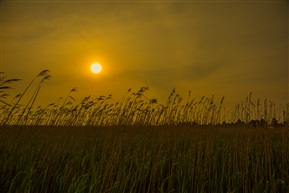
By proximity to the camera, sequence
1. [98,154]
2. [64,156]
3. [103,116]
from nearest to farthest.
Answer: [64,156], [98,154], [103,116]

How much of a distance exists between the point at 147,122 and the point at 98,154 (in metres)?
1.52

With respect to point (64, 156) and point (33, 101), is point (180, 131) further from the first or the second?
point (33, 101)

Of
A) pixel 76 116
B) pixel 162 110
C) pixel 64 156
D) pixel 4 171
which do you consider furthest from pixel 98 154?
pixel 76 116

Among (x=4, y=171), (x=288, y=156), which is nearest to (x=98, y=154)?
(x=4, y=171)

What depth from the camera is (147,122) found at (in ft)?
18.6

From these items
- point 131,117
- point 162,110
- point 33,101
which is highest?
point 162,110

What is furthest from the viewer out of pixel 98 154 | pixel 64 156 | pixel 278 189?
pixel 98 154

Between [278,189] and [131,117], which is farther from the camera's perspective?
[131,117]

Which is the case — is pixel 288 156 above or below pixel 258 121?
below

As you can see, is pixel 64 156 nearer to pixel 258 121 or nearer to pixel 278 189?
pixel 278 189

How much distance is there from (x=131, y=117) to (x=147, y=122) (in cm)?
65

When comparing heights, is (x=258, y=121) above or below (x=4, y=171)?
above

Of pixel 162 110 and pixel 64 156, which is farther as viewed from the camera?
pixel 162 110

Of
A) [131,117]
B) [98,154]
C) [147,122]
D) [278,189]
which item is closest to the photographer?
[278,189]
